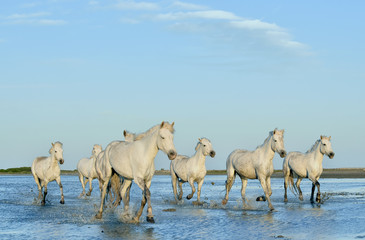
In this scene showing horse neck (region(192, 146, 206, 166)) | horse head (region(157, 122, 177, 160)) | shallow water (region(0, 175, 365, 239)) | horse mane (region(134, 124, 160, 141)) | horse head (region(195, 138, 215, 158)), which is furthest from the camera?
horse neck (region(192, 146, 206, 166))

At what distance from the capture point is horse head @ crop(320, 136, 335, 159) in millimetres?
21188

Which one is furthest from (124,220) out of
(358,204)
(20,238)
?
(358,204)

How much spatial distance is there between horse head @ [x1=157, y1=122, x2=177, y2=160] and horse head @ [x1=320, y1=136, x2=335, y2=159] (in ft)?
32.6

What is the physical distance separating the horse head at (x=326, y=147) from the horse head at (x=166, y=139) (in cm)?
994

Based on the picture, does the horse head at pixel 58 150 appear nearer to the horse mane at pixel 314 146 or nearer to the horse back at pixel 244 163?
the horse back at pixel 244 163

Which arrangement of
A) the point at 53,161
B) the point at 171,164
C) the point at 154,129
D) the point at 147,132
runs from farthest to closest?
1. the point at 171,164
2. the point at 53,161
3. the point at 147,132
4. the point at 154,129

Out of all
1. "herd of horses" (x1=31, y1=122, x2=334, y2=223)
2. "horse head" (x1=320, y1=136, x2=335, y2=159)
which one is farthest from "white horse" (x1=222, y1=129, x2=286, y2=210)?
"horse head" (x1=320, y1=136, x2=335, y2=159)

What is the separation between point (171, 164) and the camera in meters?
22.2

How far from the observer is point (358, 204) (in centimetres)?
1878

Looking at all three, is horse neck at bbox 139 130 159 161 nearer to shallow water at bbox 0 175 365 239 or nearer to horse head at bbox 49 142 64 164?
shallow water at bbox 0 175 365 239

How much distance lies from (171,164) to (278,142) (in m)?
6.45

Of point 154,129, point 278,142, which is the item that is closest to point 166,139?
point 154,129

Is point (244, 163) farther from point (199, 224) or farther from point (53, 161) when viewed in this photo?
point (53, 161)

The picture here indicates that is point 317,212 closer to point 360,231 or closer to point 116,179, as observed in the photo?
point 360,231
